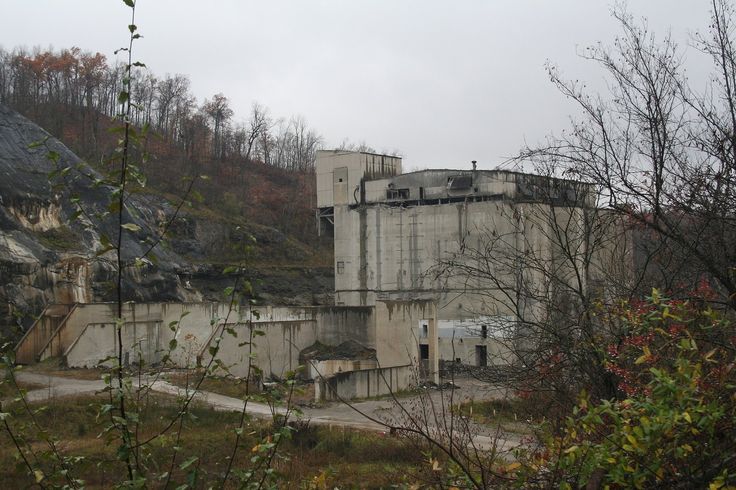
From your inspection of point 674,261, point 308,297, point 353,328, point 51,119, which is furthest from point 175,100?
point 674,261

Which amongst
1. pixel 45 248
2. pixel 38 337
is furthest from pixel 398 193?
pixel 38 337

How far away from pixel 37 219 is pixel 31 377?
42.4 ft

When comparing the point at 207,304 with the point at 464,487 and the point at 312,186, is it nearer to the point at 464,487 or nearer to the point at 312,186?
the point at 464,487

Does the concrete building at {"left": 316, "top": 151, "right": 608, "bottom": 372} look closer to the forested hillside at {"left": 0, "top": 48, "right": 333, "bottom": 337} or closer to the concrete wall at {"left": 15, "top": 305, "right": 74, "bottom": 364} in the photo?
the forested hillside at {"left": 0, "top": 48, "right": 333, "bottom": 337}

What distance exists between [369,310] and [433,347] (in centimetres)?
306

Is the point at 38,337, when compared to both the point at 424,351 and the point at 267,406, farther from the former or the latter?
the point at 424,351

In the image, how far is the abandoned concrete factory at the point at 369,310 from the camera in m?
24.8

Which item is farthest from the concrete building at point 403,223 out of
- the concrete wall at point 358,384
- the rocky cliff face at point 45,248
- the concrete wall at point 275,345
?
the concrete wall at point 358,384

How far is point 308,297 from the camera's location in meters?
51.7

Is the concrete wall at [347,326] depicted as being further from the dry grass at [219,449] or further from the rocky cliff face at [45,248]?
the dry grass at [219,449]

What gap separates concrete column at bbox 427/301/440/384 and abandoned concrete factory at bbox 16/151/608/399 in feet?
0.14

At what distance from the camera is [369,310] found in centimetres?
3033

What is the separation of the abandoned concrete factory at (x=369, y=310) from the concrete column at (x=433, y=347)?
0.14 feet

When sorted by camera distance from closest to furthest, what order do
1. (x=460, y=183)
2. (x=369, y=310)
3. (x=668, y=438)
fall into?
(x=668, y=438)
(x=369, y=310)
(x=460, y=183)
